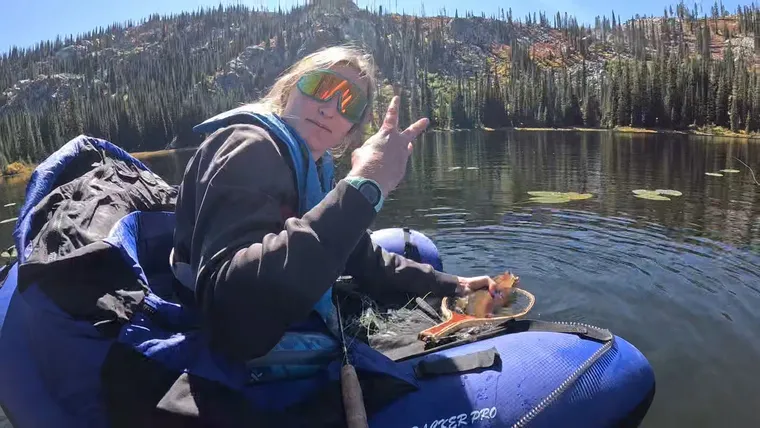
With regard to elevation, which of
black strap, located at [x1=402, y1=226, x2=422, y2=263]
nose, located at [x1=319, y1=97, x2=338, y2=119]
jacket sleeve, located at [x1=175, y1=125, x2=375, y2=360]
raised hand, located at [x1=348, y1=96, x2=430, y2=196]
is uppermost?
nose, located at [x1=319, y1=97, x2=338, y2=119]

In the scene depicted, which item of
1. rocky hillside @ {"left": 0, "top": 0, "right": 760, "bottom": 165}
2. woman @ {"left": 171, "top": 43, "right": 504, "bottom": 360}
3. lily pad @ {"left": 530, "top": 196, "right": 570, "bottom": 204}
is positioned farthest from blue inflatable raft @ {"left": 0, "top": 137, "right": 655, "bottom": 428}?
rocky hillside @ {"left": 0, "top": 0, "right": 760, "bottom": 165}

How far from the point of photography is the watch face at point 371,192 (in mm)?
2596

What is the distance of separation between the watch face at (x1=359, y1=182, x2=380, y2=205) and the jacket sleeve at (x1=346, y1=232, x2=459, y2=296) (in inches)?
87.6

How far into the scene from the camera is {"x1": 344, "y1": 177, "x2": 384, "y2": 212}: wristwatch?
8.46 ft

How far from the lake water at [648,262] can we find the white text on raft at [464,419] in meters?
3.21

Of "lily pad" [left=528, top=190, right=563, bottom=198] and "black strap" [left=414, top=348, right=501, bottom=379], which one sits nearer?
"black strap" [left=414, top=348, right=501, bottom=379]

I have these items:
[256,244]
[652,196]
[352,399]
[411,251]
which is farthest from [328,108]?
[652,196]

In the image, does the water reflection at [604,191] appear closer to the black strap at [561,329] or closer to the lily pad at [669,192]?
the lily pad at [669,192]

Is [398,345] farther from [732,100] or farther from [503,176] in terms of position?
[732,100]

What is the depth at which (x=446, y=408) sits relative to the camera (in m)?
3.26

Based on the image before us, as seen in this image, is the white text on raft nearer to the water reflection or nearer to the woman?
the woman

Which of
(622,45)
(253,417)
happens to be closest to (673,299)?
(253,417)

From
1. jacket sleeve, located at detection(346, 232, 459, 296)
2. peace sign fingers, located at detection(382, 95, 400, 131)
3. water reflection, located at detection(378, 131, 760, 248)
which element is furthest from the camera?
water reflection, located at detection(378, 131, 760, 248)

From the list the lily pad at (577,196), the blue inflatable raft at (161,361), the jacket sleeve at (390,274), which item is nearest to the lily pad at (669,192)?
the lily pad at (577,196)
